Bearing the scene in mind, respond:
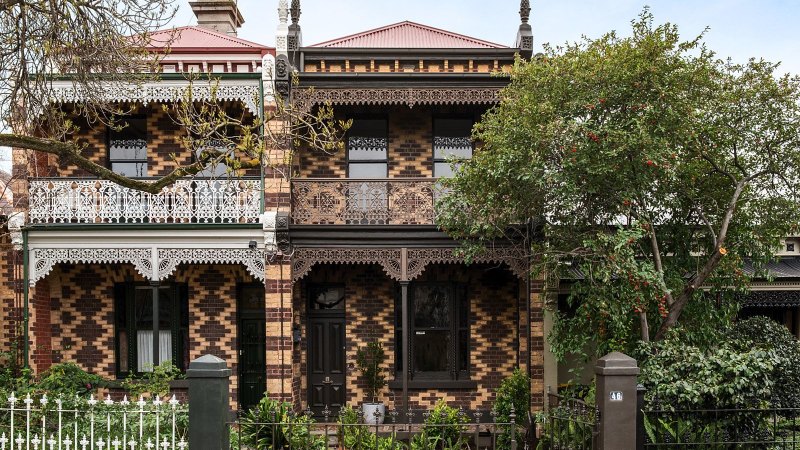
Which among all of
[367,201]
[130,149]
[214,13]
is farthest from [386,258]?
[214,13]

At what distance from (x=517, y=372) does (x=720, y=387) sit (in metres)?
4.49

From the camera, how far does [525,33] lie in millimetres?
10711

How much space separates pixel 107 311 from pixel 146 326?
0.84m

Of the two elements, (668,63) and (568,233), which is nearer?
(668,63)

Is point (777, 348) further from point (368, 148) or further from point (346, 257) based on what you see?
point (368, 148)

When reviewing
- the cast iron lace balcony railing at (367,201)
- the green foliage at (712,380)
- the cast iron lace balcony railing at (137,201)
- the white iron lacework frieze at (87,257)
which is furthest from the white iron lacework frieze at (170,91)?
the green foliage at (712,380)

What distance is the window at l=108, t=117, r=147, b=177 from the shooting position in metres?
12.2

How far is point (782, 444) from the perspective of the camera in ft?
23.0

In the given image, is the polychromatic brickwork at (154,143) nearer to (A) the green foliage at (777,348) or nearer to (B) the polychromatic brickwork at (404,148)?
(B) the polychromatic brickwork at (404,148)

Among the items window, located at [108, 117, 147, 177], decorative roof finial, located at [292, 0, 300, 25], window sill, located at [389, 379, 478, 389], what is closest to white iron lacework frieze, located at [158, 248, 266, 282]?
window, located at [108, 117, 147, 177]

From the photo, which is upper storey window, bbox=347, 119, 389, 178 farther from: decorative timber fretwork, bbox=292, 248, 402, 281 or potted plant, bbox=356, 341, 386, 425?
potted plant, bbox=356, 341, 386, 425

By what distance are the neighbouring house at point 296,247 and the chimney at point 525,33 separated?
0.04m

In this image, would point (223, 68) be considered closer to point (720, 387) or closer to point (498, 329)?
point (498, 329)

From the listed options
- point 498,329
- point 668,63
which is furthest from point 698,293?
point 498,329
